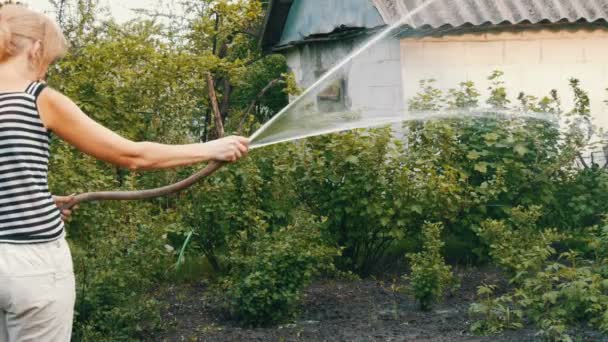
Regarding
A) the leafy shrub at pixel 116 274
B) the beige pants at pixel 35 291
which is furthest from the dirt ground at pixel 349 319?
the beige pants at pixel 35 291

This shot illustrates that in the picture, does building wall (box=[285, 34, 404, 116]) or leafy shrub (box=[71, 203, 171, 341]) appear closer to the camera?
leafy shrub (box=[71, 203, 171, 341])

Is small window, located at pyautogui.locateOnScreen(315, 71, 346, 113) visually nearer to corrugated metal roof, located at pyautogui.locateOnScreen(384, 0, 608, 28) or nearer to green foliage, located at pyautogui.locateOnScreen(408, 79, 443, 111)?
green foliage, located at pyautogui.locateOnScreen(408, 79, 443, 111)

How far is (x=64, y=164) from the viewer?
6.23 meters

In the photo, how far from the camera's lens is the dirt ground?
229 inches

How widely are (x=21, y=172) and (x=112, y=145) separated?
323 millimetres

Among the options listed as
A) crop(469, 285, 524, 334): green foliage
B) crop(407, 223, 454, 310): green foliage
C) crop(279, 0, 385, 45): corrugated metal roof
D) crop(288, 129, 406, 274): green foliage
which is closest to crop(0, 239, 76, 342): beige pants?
crop(469, 285, 524, 334): green foliage

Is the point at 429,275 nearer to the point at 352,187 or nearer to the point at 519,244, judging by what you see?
the point at 519,244

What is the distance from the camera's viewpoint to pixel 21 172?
3.08m

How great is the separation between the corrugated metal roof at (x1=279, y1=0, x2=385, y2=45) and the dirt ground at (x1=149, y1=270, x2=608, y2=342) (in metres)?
3.90

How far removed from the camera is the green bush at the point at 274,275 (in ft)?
19.8

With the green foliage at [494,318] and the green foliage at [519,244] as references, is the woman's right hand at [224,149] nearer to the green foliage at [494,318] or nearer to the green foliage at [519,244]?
the green foliage at [494,318]

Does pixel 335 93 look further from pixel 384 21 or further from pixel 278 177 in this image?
pixel 384 21

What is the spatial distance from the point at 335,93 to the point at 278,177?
1.02 meters

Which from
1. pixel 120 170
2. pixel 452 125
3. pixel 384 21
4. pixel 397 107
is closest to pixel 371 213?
pixel 452 125
